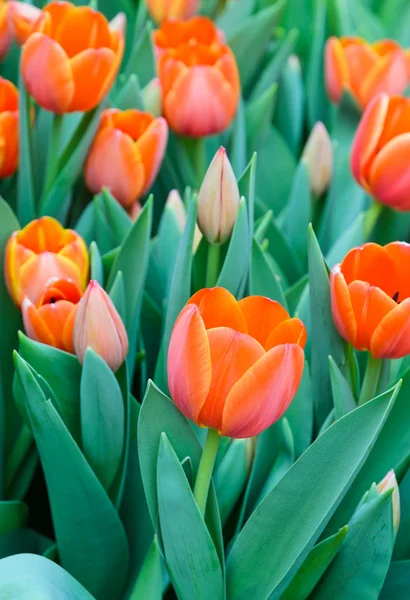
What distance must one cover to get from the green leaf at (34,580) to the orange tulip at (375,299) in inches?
9.7

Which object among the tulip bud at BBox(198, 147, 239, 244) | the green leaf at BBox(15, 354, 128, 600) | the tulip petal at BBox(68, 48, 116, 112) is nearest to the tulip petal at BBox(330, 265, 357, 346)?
the tulip bud at BBox(198, 147, 239, 244)

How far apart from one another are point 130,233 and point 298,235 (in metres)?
0.30

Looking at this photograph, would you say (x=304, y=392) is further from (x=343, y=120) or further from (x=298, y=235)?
(x=343, y=120)

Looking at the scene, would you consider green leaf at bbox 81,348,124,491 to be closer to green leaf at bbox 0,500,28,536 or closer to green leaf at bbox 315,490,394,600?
green leaf at bbox 0,500,28,536

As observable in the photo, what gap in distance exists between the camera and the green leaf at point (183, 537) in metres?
0.46

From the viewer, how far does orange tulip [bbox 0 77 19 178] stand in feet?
2.46

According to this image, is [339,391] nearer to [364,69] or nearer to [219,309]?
[219,309]

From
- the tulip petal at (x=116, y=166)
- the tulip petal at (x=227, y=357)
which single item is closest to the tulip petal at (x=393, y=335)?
the tulip petal at (x=227, y=357)

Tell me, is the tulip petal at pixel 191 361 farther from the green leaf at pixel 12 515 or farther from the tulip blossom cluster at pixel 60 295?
the green leaf at pixel 12 515

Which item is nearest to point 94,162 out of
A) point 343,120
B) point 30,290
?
point 30,290

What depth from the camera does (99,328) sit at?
21.6 inches

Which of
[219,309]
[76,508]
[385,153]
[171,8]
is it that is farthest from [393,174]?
[171,8]

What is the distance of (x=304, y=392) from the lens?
0.63 meters

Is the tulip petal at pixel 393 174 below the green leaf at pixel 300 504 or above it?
above
